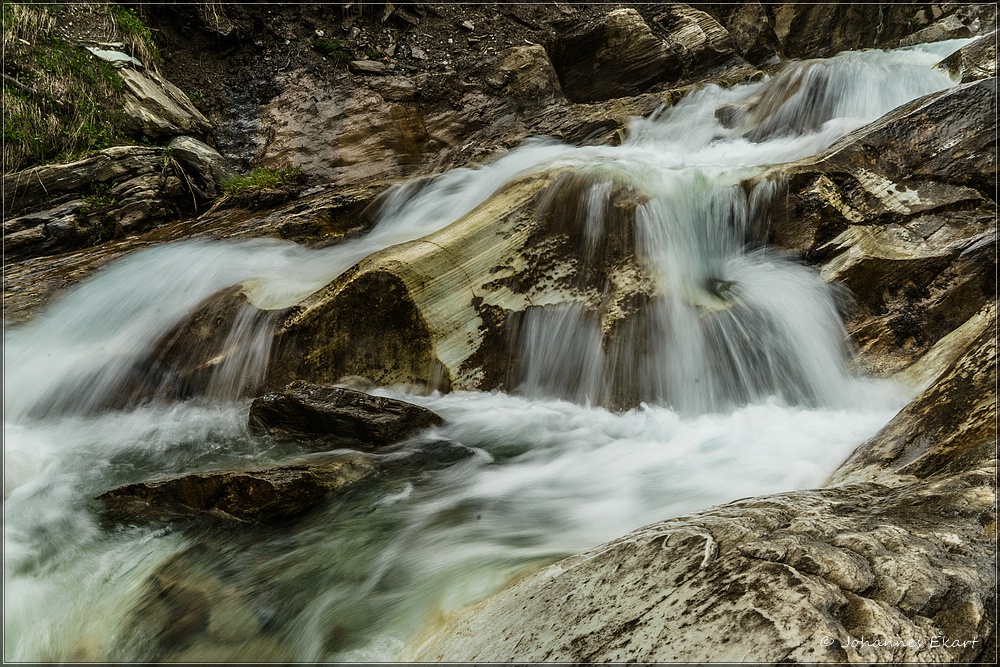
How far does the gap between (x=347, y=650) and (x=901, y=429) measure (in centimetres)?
287

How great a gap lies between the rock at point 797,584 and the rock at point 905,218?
88.1 inches

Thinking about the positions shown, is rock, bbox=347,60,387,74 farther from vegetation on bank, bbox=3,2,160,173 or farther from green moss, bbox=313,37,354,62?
vegetation on bank, bbox=3,2,160,173

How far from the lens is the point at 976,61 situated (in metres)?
8.00

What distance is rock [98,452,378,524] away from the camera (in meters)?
4.04

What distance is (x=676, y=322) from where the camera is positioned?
17.9 ft

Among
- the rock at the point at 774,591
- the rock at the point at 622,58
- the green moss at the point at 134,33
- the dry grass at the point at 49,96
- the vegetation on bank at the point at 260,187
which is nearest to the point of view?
the rock at the point at 774,591

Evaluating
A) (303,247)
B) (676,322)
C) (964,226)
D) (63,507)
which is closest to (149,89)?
(303,247)

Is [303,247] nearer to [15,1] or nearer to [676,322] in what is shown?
[676,322]

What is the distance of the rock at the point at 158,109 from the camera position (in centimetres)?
841

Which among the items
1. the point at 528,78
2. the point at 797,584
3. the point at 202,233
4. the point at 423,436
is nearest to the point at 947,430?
the point at 797,584

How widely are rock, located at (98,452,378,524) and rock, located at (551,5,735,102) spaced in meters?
8.89

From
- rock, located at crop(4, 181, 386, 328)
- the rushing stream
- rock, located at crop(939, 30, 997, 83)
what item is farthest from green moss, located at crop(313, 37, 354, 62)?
rock, located at crop(939, 30, 997, 83)

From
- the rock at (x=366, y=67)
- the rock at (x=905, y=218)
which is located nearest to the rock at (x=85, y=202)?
the rock at (x=366, y=67)

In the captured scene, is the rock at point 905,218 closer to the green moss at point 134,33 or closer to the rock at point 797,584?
the rock at point 797,584
